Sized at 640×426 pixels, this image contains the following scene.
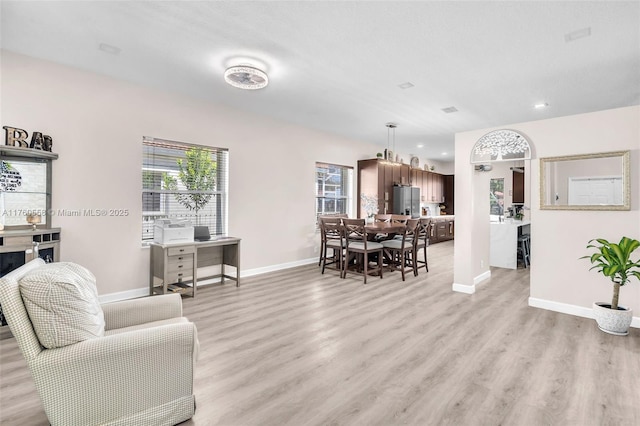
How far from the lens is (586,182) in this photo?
11.4ft

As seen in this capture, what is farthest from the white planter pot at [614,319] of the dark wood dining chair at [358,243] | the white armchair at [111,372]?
the white armchair at [111,372]

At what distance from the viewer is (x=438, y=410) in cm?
190

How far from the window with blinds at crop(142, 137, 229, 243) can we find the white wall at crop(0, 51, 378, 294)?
118mm

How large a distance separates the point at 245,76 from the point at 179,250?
7.42 feet

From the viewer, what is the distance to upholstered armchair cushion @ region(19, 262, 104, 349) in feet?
4.65

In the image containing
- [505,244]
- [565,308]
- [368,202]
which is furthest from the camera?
[368,202]

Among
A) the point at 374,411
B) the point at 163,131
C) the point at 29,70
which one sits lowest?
the point at 374,411

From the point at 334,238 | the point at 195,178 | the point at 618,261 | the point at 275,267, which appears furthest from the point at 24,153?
the point at 618,261

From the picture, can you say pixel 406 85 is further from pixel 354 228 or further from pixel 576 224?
pixel 576 224

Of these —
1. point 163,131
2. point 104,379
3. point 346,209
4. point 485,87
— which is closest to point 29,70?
point 163,131

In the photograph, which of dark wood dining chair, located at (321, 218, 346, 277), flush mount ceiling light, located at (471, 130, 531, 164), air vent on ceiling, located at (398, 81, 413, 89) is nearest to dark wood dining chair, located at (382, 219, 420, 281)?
dark wood dining chair, located at (321, 218, 346, 277)

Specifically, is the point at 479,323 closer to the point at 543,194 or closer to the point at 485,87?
the point at 543,194

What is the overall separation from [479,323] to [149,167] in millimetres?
4430

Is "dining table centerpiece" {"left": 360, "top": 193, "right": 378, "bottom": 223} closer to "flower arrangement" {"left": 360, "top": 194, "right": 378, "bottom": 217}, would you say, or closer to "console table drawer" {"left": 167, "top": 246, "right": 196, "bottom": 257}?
"flower arrangement" {"left": 360, "top": 194, "right": 378, "bottom": 217}
